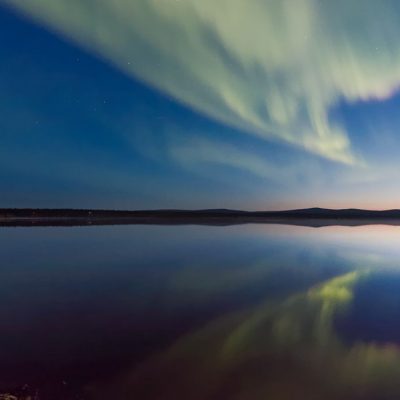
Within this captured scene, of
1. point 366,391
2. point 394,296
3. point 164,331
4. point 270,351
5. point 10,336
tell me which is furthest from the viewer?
point 394,296

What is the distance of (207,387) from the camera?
18.5ft

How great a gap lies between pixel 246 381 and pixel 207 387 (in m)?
0.67

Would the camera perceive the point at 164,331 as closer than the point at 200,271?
Yes

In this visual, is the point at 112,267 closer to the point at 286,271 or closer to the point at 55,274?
the point at 55,274

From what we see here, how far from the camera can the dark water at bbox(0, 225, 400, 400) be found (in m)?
5.70

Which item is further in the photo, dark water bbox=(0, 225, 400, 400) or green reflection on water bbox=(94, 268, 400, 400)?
dark water bbox=(0, 225, 400, 400)

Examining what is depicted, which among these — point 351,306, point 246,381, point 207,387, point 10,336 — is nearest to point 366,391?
point 246,381

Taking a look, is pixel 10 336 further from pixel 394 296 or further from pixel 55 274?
pixel 394 296

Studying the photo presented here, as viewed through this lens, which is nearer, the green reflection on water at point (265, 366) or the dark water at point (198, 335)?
the green reflection on water at point (265, 366)

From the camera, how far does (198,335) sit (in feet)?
26.2

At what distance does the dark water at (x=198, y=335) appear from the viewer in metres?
5.70

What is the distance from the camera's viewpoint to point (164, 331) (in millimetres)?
8227

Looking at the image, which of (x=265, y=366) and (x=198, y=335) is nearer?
(x=265, y=366)

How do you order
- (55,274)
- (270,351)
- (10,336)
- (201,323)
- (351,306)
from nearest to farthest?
(270,351), (10,336), (201,323), (351,306), (55,274)
